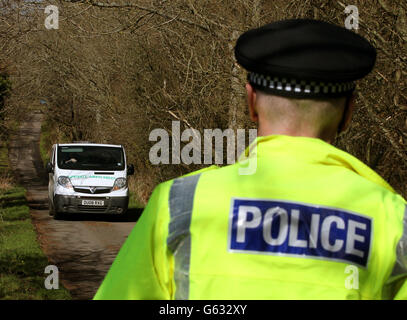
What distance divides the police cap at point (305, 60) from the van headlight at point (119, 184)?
54.0 ft

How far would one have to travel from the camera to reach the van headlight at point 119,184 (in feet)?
60.1

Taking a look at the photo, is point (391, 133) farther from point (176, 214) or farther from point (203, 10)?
point (176, 214)

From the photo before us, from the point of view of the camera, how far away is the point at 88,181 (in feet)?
59.8

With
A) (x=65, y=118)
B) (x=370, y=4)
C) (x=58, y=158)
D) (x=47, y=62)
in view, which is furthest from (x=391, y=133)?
(x=65, y=118)

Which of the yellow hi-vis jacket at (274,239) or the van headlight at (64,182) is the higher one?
the yellow hi-vis jacket at (274,239)

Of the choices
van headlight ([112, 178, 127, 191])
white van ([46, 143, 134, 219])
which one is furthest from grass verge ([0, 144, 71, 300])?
van headlight ([112, 178, 127, 191])

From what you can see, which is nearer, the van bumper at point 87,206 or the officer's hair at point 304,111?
the officer's hair at point 304,111

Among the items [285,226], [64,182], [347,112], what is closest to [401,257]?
[285,226]

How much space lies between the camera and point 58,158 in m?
18.6

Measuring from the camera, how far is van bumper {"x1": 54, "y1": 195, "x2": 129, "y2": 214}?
18.1m

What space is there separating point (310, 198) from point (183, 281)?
0.38m

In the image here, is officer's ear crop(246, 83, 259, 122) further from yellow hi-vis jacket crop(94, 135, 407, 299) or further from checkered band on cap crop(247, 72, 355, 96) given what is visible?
yellow hi-vis jacket crop(94, 135, 407, 299)

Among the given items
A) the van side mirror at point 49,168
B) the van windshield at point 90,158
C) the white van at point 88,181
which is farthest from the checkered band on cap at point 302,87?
the van side mirror at point 49,168

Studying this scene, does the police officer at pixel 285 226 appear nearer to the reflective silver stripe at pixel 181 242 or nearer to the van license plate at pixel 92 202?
the reflective silver stripe at pixel 181 242
